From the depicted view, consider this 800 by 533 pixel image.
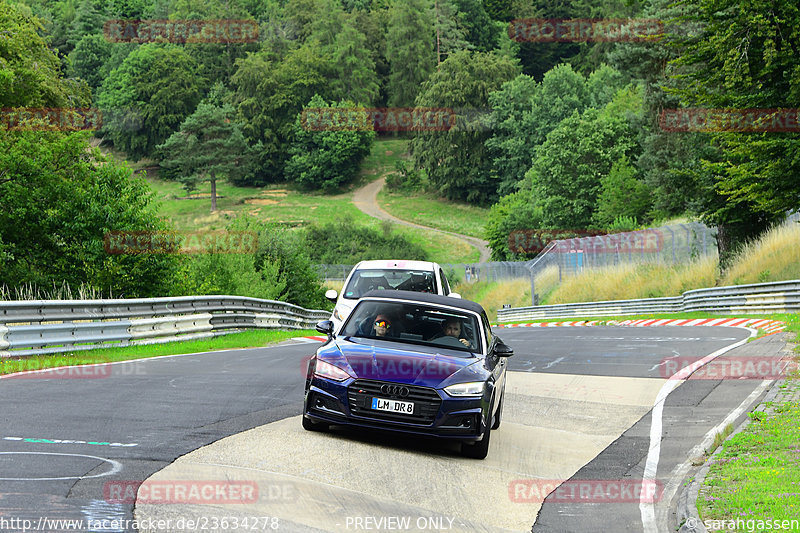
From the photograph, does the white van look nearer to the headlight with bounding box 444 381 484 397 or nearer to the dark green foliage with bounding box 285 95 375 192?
the headlight with bounding box 444 381 484 397

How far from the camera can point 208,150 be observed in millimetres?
134625

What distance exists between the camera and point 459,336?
34.3 feet

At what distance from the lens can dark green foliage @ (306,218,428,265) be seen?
99062 millimetres

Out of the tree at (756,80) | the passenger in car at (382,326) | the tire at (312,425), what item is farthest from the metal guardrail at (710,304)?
the tire at (312,425)

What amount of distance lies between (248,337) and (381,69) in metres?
151

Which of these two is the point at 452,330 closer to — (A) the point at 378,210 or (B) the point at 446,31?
Result: (A) the point at 378,210

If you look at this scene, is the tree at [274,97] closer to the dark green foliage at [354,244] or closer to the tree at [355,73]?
the tree at [355,73]

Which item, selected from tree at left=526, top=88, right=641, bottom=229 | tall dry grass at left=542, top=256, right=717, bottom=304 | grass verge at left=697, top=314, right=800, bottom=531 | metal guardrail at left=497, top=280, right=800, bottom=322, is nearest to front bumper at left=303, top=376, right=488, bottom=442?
grass verge at left=697, top=314, right=800, bottom=531

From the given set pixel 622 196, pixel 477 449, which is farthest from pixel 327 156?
pixel 477 449

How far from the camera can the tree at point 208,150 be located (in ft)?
433

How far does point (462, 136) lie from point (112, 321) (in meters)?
111

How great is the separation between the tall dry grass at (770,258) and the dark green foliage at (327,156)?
102579mm

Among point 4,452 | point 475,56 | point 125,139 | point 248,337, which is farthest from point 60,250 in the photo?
point 125,139

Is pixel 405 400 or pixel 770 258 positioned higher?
pixel 405 400
